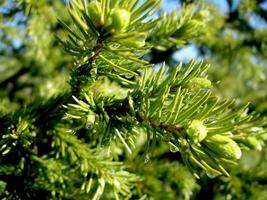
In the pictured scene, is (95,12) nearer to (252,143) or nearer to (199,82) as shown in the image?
(199,82)

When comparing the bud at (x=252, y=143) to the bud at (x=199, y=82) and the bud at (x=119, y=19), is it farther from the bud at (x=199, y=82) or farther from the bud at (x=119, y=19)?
the bud at (x=119, y=19)

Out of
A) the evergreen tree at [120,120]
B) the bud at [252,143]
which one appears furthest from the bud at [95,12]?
the bud at [252,143]

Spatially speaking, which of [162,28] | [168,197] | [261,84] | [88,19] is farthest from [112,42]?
[261,84]

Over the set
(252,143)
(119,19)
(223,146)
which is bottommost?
A: (252,143)

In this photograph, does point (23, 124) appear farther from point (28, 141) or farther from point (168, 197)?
point (168, 197)

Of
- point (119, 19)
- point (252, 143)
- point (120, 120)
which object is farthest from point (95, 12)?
point (252, 143)

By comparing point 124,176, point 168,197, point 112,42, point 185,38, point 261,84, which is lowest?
point 261,84

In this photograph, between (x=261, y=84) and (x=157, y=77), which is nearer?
(x=157, y=77)
